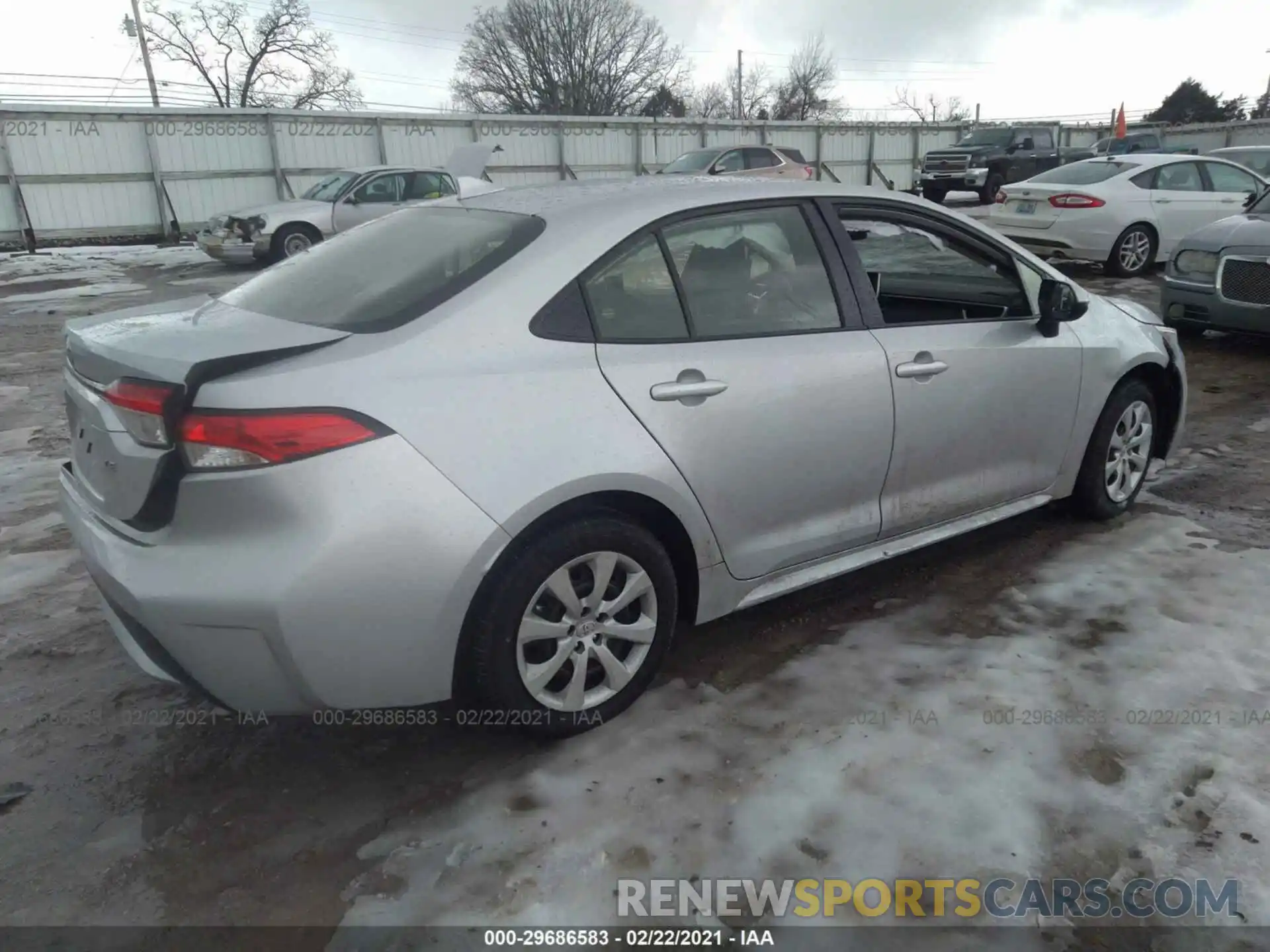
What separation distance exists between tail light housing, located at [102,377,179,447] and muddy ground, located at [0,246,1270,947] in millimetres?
1020

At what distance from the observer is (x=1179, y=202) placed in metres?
11.2

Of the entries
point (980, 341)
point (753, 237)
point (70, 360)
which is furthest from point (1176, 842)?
point (70, 360)

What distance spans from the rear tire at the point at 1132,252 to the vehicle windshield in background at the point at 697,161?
7.19m

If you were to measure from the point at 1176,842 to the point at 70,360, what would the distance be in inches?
127

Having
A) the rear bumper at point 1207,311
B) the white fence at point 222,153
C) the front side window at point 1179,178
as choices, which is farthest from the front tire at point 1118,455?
the white fence at point 222,153

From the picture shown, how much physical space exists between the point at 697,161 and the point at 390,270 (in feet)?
47.3

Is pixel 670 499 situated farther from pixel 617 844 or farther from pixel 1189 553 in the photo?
pixel 1189 553

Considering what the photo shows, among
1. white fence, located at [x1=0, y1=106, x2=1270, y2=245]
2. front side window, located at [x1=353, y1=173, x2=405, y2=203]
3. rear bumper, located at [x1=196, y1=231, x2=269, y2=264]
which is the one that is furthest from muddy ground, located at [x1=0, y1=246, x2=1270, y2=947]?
white fence, located at [x1=0, y1=106, x2=1270, y2=245]

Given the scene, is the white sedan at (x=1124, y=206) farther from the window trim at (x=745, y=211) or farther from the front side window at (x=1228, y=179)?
the window trim at (x=745, y=211)

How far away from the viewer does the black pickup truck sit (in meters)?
21.9

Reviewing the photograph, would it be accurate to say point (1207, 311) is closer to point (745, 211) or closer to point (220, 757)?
point (745, 211)

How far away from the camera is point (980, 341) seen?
3371 millimetres

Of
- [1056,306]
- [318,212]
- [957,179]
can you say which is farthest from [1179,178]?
[318,212]

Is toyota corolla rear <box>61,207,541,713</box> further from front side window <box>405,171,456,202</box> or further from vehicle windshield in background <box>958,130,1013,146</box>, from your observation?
vehicle windshield in background <box>958,130,1013,146</box>
